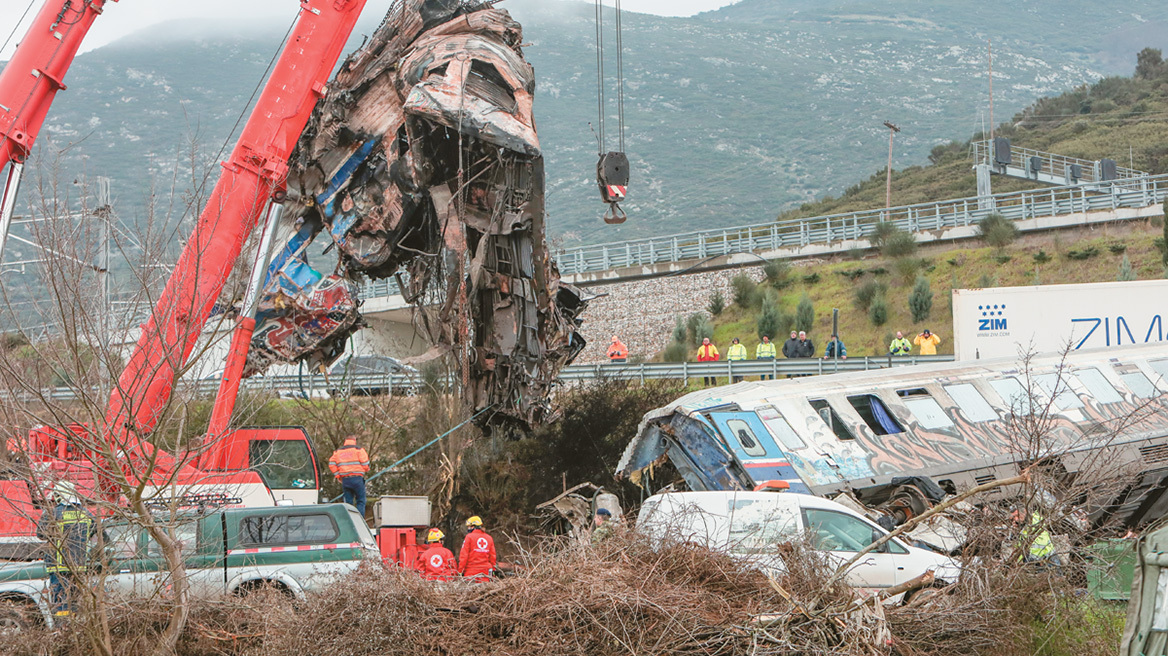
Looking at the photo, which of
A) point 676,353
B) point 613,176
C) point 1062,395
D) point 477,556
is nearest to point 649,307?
point 676,353

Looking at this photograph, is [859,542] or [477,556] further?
[477,556]

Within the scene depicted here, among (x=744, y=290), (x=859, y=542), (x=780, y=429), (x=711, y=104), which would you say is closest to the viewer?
(x=859, y=542)

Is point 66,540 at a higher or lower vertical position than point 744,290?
lower

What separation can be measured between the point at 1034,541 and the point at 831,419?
21.9 ft

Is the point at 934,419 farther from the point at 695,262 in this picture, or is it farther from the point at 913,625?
the point at 695,262

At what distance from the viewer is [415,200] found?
42.7 ft

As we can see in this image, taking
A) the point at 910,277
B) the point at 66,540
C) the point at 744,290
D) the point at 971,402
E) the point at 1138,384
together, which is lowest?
the point at 66,540

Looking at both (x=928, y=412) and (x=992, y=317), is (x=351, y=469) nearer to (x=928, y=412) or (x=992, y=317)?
(x=928, y=412)

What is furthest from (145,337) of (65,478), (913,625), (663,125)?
(663,125)

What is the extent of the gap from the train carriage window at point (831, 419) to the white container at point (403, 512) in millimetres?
5750

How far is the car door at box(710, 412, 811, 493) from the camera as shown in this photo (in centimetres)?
1485

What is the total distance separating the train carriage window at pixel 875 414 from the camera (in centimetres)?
1634

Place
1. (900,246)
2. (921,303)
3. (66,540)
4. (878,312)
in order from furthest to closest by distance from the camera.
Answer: (900,246), (878,312), (921,303), (66,540)

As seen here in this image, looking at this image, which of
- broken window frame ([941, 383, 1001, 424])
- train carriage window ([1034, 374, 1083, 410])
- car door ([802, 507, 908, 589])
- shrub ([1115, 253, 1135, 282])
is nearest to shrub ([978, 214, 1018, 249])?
shrub ([1115, 253, 1135, 282])
